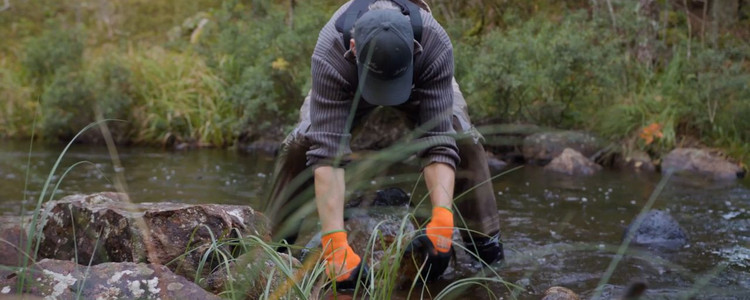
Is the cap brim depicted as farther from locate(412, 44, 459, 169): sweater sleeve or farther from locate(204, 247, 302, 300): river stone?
locate(204, 247, 302, 300): river stone

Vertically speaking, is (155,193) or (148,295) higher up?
(148,295)

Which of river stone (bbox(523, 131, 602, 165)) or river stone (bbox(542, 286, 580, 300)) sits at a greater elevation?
river stone (bbox(542, 286, 580, 300))

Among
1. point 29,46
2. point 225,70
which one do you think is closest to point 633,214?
point 225,70

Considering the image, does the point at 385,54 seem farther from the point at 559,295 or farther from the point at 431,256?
the point at 559,295

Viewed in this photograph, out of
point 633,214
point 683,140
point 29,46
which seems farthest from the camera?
point 29,46

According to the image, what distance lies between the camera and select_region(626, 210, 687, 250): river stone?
4.36 metres

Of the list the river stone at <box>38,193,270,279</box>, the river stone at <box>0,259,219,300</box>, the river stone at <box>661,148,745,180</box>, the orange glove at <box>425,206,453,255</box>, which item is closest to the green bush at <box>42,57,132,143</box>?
the river stone at <box>661,148,745,180</box>

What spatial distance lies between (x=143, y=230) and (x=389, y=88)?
0.97 metres

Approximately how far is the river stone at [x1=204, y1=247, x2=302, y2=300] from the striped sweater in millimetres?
689

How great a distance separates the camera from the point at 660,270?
12.1ft

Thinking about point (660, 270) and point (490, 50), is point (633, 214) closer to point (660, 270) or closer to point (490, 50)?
point (660, 270)

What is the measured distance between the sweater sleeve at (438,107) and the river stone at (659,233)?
175 cm

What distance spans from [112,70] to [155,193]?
5.73 metres

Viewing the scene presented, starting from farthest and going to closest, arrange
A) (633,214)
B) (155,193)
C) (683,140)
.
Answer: (683,140) < (155,193) < (633,214)
